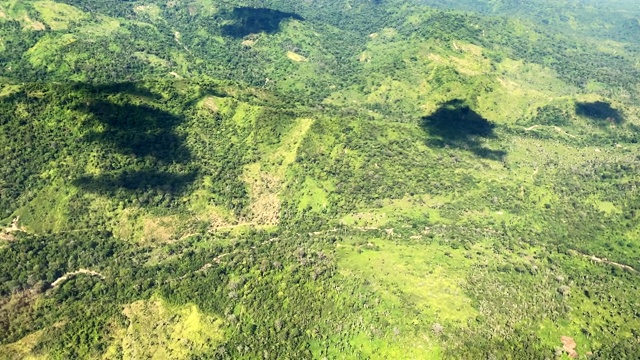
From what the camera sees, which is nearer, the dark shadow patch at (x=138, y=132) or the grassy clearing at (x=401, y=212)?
the dark shadow patch at (x=138, y=132)

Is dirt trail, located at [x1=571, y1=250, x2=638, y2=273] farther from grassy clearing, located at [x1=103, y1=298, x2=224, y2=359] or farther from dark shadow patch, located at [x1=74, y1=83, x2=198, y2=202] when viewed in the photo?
dark shadow patch, located at [x1=74, y1=83, x2=198, y2=202]

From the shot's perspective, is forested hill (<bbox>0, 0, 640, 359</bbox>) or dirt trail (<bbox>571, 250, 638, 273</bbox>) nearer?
forested hill (<bbox>0, 0, 640, 359</bbox>)

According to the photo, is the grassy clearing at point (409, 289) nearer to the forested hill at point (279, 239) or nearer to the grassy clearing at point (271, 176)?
the forested hill at point (279, 239)

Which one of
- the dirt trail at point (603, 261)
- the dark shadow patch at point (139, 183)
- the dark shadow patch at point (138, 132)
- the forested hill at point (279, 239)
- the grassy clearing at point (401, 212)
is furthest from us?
the grassy clearing at point (401, 212)

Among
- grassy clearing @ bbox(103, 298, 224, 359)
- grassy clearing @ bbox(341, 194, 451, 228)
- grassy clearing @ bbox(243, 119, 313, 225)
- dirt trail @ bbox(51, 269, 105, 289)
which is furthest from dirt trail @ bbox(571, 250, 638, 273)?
dirt trail @ bbox(51, 269, 105, 289)

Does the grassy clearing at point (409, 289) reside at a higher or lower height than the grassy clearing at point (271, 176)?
higher

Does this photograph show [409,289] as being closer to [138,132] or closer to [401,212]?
[401,212]

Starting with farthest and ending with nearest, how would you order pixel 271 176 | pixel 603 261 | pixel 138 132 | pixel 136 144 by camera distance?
pixel 271 176, pixel 138 132, pixel 136 144, pixel 603 261

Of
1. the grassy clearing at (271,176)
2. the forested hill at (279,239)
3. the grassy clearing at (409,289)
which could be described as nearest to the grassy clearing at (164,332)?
the forested hill at (279,239)

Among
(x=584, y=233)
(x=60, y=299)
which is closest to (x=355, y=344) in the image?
(x=60, y=299)

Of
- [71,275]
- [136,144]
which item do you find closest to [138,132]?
[136,144]

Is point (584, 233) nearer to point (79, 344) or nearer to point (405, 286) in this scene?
point (405, 286)
